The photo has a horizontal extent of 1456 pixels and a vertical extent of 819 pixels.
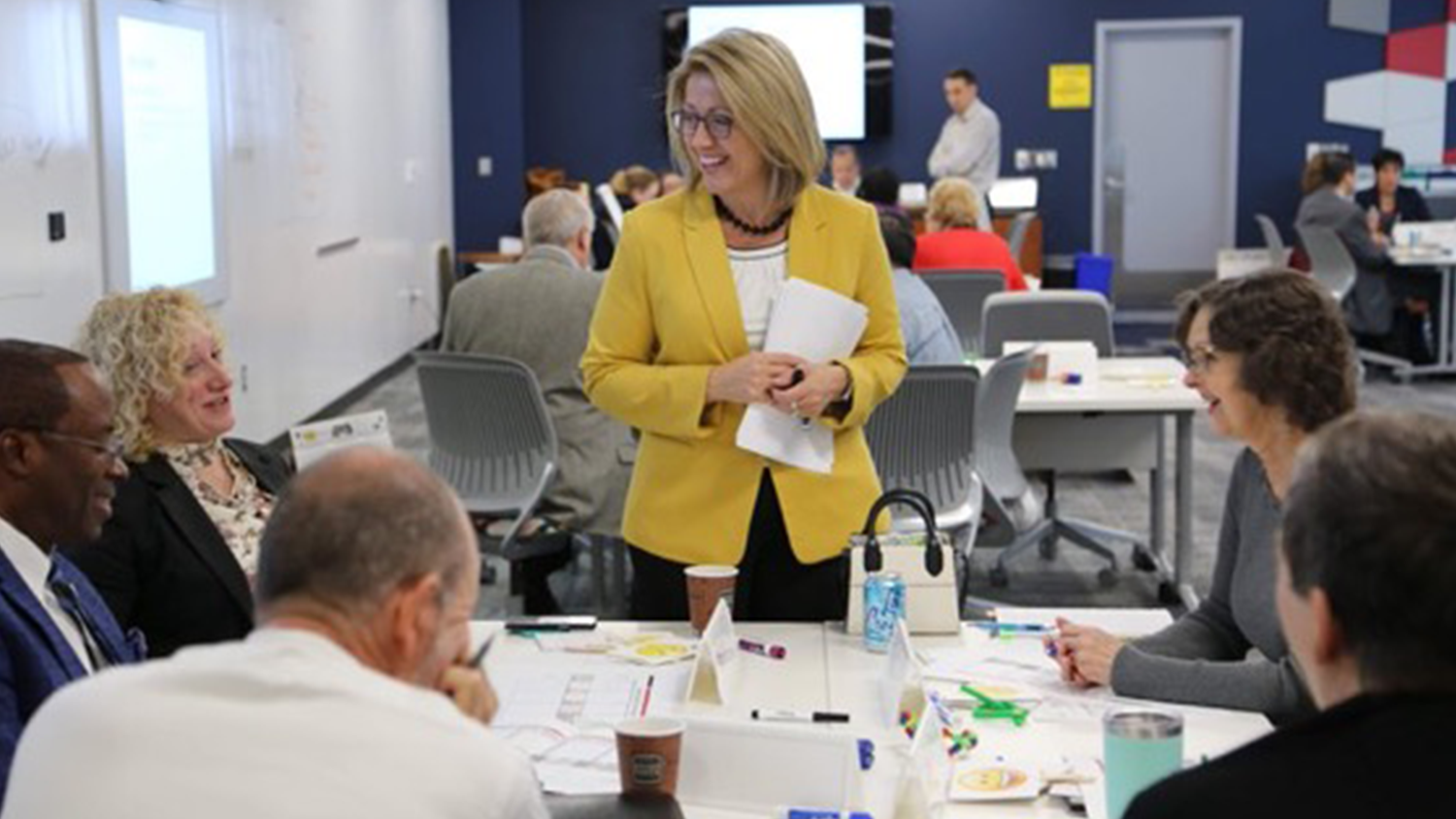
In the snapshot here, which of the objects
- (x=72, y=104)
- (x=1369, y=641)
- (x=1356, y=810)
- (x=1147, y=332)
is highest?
(x=72, y=104)

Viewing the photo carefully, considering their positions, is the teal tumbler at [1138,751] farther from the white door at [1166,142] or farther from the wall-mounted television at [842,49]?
the white door at [1166,142]

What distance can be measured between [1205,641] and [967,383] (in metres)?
1.98

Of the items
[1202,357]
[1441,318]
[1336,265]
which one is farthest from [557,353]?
[1441,318]

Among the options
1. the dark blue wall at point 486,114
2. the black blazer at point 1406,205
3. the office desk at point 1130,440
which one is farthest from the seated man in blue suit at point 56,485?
the dark blue wall at point 486,114

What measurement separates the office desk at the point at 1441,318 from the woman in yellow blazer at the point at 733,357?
862cm

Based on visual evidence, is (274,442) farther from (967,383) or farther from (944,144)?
(944,144)

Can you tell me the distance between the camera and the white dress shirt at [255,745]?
4.38ft

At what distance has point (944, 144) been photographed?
13.3m

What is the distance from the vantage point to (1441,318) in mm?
11055

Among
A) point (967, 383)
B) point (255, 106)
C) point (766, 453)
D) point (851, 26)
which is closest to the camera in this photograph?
point (766, 453)

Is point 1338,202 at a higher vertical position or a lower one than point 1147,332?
higher

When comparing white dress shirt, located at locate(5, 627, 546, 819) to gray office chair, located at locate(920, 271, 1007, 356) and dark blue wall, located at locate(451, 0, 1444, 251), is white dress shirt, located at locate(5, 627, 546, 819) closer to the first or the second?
gray office chair, located at locate(920, 271, 1007, 356)

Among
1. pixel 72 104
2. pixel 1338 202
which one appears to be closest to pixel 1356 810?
pixel 72 104

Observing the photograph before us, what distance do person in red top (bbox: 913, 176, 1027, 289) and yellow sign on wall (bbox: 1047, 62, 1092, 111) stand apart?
7420 mm
